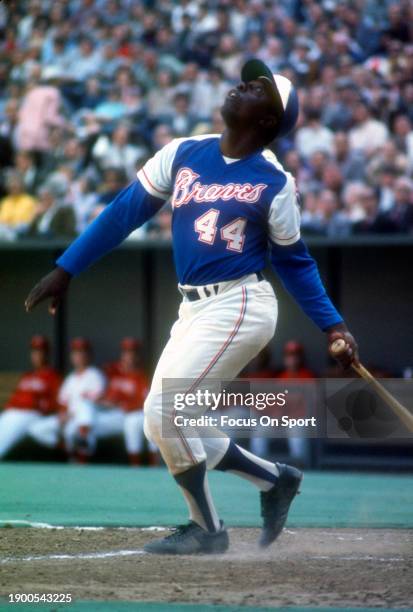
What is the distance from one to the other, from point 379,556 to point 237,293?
4.25 ft

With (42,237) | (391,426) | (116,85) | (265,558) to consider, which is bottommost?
(391,426)

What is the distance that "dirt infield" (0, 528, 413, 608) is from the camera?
12.1 ft

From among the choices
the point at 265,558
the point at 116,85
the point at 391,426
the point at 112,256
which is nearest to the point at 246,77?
the point at 265,558

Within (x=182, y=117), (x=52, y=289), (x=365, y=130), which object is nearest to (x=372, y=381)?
(x=52, y=289)

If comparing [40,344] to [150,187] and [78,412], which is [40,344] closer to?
[78,412]

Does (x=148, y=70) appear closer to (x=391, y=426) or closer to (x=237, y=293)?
(x=391, y=426)

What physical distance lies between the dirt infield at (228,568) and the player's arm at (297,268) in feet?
2.74

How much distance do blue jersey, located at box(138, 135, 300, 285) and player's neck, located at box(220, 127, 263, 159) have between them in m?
0.03

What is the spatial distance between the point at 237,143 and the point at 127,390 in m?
4.78

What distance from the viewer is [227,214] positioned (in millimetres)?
4234

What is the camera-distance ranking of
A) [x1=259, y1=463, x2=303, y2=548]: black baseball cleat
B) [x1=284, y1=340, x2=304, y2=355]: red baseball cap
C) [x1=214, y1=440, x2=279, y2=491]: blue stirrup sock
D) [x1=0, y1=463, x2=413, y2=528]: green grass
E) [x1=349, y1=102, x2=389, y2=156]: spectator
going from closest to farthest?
[x1=214, y1=440, x2=279, y2=491]: blue stirrup sock
[x1=259, y1=463, x2=303, y2=548]: black baseball cleat
[x1=0, y1=463, x2=413, y2=528]: green grass
[x1=284, y1=340, x2=304, y2=355]: red baseball cap
[x1=349, y1=102, x2=389, y2=156]: spectator

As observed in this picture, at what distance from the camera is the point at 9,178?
1021cm

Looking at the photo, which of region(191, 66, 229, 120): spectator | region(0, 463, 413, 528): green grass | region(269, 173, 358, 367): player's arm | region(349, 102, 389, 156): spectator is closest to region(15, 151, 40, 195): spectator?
region(191, 66, 229, 120): spectator

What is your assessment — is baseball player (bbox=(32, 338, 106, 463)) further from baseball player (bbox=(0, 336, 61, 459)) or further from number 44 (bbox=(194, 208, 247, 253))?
number 44 (bbox=(194, 208, 247, 253))
